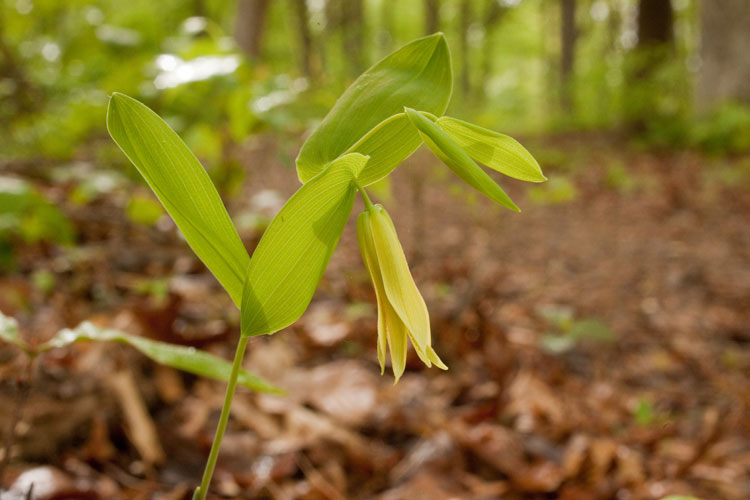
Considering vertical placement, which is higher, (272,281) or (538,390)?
(272,281)

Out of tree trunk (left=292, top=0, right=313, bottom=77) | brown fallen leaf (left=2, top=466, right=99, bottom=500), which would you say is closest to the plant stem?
brown fallen leaf (left=2, top=466, right=99, bottom=500)

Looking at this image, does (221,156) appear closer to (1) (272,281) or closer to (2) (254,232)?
(2) (254,232)

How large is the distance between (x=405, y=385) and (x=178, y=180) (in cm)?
118

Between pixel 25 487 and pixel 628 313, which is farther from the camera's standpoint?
pixel 628 313

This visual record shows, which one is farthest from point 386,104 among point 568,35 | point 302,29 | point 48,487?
point 568,35

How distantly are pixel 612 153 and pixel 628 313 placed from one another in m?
5.23

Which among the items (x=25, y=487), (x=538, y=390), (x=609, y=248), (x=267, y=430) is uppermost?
(x=25, y=487)

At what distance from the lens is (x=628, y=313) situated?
8.07ft

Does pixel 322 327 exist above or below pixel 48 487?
below

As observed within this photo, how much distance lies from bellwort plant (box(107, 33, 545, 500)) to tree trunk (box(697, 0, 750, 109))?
6.88 metres

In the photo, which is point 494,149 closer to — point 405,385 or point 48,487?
point 48,487

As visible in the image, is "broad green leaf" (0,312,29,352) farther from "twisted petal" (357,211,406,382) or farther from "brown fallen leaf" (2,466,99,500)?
"twisted petal" (357,211,406,382)

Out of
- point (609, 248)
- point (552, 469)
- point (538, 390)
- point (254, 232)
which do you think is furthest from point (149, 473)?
point (609, 248)

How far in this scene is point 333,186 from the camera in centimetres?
60
